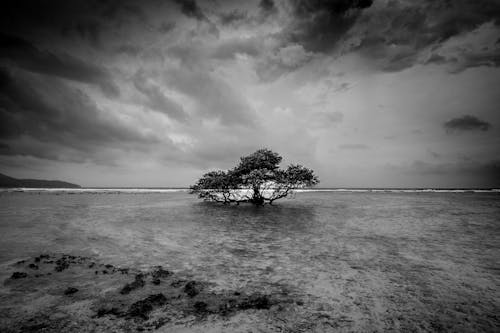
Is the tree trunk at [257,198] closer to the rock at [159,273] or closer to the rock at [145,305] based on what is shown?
the rock at [159,273]

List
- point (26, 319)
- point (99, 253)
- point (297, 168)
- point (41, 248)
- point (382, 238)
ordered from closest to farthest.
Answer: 1. point (26, 319)
2. point (99, 253)
3. point (41, 248)
4. point (382, 238)
5. point (297, 168)

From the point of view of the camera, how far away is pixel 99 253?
11242 mm

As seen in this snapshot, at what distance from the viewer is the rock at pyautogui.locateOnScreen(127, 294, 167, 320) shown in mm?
5469

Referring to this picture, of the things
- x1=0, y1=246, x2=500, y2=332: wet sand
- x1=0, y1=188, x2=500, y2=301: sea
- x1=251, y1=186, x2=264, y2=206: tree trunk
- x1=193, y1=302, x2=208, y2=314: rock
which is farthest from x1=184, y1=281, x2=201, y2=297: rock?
x1=251, y1=186, x2=264, y2=206: tree trunk

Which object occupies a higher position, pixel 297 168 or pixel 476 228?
pixel 297 168

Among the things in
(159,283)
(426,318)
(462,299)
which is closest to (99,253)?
(159,283)

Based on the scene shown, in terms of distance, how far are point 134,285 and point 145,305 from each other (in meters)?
1.67

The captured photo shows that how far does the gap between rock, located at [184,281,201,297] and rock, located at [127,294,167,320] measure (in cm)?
69

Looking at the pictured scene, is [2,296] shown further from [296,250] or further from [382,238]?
[382,238]

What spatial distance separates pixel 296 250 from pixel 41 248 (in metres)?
12.7

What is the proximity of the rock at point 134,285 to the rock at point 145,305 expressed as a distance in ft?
3.15

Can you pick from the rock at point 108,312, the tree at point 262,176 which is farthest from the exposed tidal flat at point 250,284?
the tree at point 262,176

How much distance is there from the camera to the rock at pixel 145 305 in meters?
5.47

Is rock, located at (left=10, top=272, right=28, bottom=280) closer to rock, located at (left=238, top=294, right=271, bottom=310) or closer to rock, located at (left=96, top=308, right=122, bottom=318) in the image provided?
rock, located at (left=96, top=308, right=122, bottom=318)
